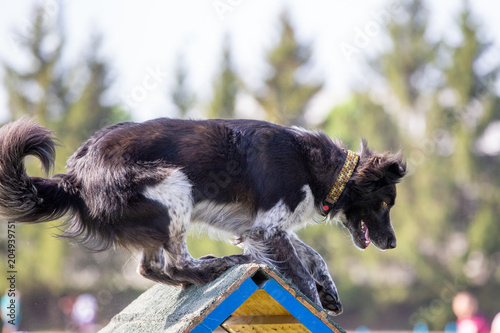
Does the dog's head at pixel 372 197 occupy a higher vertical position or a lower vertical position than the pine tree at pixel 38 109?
higher

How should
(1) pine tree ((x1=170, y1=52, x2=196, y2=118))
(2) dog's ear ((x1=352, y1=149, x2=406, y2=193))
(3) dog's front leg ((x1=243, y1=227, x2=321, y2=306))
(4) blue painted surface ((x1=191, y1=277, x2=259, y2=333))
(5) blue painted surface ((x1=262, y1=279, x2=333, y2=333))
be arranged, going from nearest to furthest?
(4) blue painted surface ((x1=191, y1=277, x2=259, y2=333))
(5) blue painted surface ((x1=262, y1=279, x2=333, y2=333))
(3) dog's front leg ((x1=243, y1=227, x2=321, y2=306))
(2) dog's ear ((x1=352, y1=149, x2=406, y2=193))
(1) pine tree ((x1=170, y1=52, x2=196, y2=118))

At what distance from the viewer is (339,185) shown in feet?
15.1

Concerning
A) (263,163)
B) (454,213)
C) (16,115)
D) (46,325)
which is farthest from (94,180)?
(454,213)

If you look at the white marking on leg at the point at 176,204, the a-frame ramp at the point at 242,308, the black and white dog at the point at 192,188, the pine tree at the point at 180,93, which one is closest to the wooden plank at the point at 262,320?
the a-frame ramp at the point at 242,308

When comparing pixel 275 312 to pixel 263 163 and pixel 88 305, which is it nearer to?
pixel 263 163

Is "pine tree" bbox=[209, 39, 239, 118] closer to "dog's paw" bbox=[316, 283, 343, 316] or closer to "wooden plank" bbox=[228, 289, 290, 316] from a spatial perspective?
"dog's paw" bbox=[316, 283, 343, 316]

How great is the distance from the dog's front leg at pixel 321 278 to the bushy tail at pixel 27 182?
172cm

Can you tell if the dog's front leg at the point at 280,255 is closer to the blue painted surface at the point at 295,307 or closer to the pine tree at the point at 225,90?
the blue painted surface at the point at 295,307

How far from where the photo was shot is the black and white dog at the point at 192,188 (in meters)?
3.86

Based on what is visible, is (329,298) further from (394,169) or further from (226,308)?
(226,308)

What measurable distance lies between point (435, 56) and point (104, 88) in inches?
384

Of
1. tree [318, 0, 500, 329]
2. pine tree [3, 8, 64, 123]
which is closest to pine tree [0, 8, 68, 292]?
pine tree [3, 8, 64, 123]

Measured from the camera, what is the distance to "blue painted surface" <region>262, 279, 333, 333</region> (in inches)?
132

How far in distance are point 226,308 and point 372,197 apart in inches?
74.6
